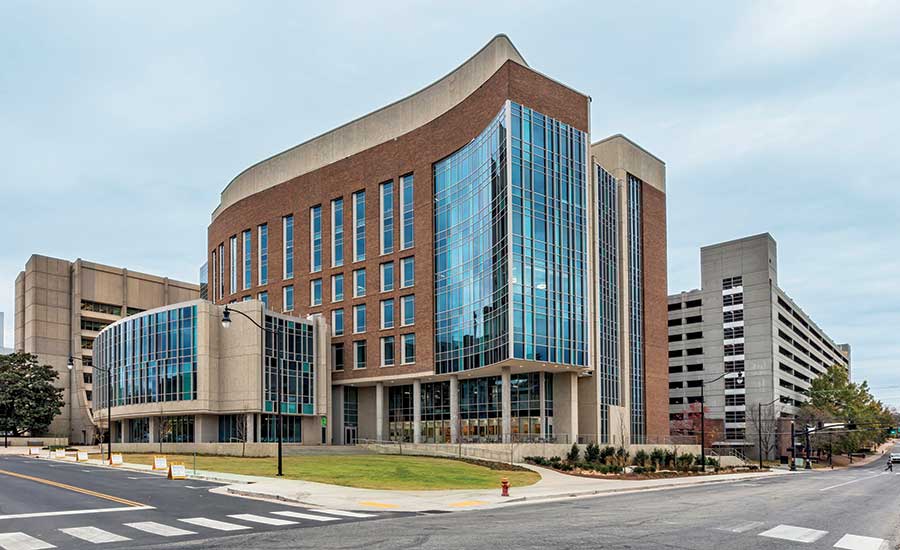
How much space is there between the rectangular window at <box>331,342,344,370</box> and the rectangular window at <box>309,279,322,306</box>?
5457 mm

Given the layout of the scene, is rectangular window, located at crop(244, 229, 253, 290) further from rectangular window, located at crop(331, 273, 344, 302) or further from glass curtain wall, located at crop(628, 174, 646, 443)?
glass curtain wall, located at crop(628, 174, 646, 443)

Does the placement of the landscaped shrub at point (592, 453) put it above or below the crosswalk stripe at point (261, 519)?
below

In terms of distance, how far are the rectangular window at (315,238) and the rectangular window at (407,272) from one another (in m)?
13.0

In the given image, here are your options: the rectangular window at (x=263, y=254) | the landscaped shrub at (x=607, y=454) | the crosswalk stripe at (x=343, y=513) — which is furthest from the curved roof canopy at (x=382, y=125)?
the crosswalk stripe at (x=343, y=513)

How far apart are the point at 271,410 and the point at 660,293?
1794 inches

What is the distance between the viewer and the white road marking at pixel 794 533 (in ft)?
60.7

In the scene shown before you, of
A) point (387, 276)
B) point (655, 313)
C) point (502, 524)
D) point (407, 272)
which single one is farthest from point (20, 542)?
point (655, 313)

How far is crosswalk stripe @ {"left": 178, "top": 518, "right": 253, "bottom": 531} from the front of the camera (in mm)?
19703

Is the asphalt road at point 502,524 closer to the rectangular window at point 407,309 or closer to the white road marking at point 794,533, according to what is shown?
the white road marking at point 794,533

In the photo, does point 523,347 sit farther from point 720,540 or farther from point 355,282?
point 720,540

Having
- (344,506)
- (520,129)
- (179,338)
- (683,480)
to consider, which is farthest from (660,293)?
(344,506)

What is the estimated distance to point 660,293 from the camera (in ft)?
295

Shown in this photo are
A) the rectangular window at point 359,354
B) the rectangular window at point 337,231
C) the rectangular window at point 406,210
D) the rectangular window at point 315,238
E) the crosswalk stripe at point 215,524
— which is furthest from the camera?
the rectangular window at point 315,238

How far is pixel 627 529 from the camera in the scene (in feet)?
65.6
